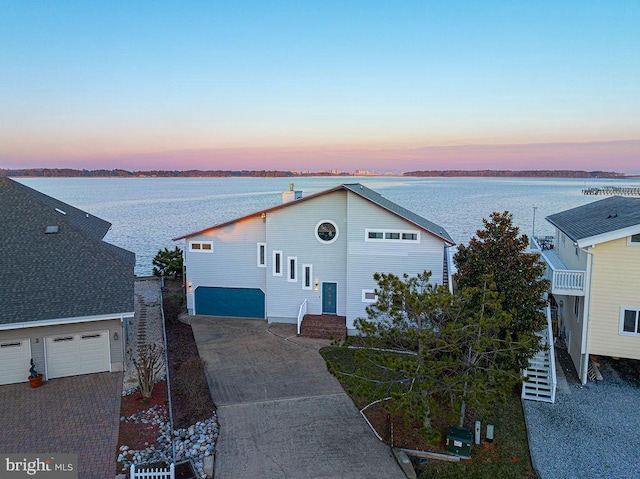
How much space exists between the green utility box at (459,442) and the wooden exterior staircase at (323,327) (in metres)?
8.59

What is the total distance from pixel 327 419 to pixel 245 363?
5.12 m

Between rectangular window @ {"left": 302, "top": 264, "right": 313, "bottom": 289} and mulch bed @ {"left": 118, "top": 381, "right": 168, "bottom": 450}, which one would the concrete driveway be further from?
rectangular window @ {"left": 302, "top": 264, "right": 313, "bottom": 289}

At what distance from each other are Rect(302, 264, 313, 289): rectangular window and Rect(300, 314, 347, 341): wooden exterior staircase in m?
1.48

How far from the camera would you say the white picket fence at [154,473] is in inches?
390

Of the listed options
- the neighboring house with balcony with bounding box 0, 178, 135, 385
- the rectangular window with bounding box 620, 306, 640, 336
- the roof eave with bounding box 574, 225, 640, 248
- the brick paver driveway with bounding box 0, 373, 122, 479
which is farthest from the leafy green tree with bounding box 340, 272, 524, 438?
the neighboring house with balcony with bounding box 0, 178, 135, 385

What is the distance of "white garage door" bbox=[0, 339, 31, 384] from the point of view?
14836 millimetres

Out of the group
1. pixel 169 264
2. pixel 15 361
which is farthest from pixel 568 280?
pixel 169 264

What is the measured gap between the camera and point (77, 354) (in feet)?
51.2

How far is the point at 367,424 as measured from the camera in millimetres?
13008

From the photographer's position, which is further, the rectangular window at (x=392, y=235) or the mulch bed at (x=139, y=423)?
the rectangular window at (x=392, y=235)

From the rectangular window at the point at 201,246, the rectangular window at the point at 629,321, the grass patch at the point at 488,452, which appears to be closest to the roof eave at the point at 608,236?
the rectangular window at the point at 629,321

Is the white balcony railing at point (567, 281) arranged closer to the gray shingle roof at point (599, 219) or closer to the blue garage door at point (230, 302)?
the gray shingle roof at point (599, 219)

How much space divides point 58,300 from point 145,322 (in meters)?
6.63

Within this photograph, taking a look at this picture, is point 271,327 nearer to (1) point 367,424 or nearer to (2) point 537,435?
(1) point 367,424
